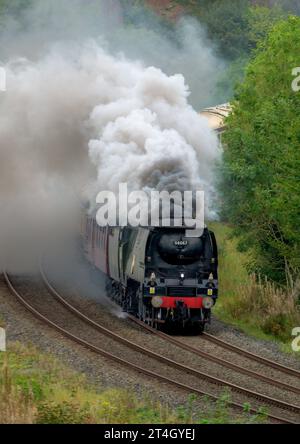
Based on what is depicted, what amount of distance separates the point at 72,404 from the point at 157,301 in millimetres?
8200

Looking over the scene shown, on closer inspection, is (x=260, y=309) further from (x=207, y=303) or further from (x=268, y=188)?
(x=268, y=188)

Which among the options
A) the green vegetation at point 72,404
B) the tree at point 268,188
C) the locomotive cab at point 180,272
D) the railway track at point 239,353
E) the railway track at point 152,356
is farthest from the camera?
the tree at point 268,188

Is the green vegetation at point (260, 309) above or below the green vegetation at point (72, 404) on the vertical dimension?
above

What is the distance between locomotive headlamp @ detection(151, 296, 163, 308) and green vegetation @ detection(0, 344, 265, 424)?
4.67 meters

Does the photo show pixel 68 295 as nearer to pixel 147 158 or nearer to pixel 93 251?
pixel 93 251

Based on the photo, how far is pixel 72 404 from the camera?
44.7 feet

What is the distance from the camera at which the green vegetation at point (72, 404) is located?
13.2 metres

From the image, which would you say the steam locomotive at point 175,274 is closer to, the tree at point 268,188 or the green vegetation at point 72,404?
the tree at point 268,188

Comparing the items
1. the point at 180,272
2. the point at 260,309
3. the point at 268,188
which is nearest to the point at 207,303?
the point at 180,272

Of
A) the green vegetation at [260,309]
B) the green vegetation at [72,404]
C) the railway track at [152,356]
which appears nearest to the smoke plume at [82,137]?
the green vegetation at [260,309]

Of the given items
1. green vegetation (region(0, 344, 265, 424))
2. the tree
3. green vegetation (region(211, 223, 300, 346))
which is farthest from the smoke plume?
green vegetation (region(0, 344, 265, 424))

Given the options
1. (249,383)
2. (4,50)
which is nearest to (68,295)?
(249,383)

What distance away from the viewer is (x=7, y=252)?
36.8 meters

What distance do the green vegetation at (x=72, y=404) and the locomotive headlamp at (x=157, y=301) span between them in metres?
4.67
